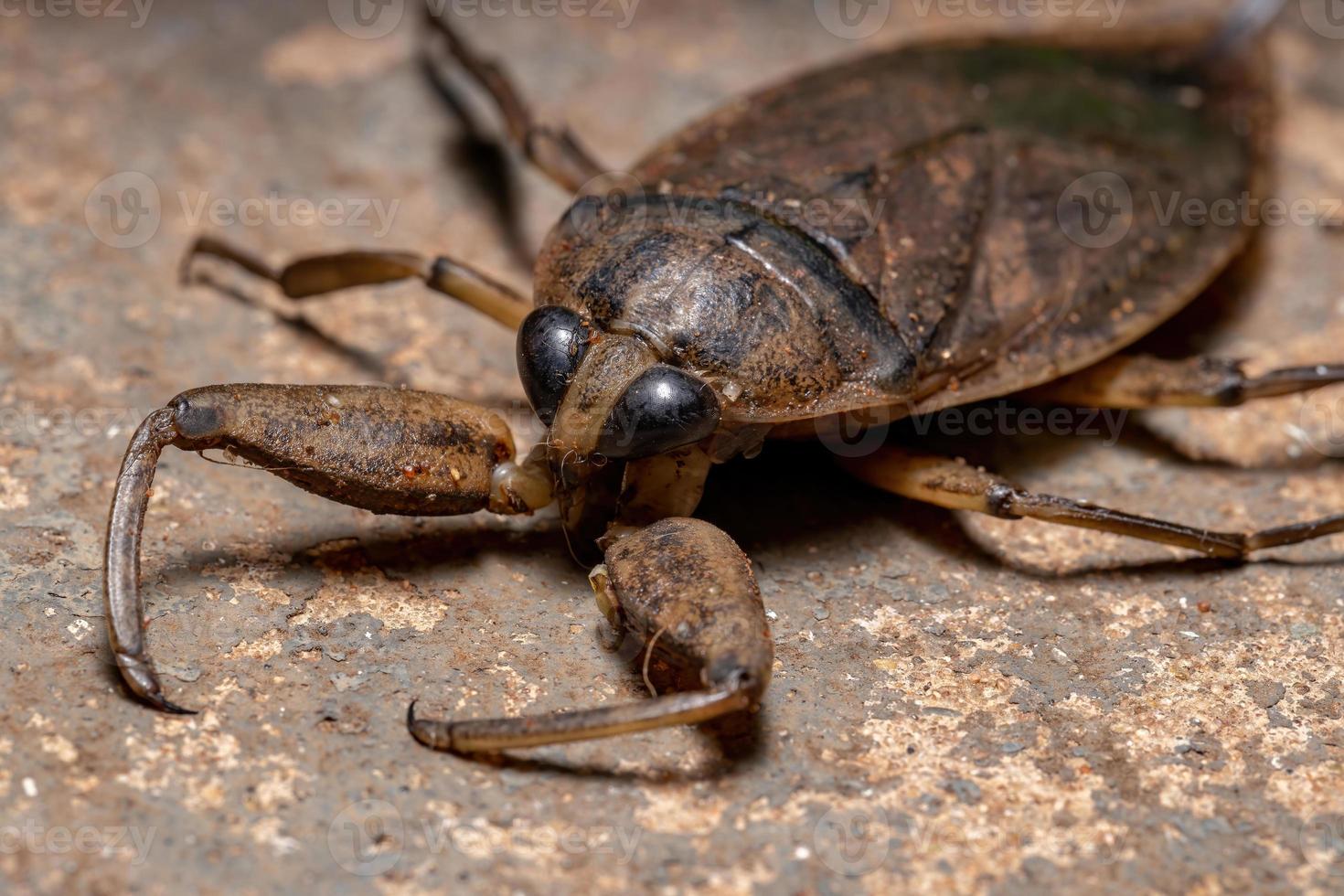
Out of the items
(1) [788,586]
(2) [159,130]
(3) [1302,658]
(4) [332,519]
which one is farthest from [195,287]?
(3) [1302,658]

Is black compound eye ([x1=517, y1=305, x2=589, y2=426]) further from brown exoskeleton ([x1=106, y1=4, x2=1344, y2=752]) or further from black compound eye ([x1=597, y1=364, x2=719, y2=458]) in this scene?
black compound eye ([x1=597, y1=364, x2=719, y2=458])

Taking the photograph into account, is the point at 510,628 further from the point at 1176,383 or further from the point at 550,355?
the point at 1176,383

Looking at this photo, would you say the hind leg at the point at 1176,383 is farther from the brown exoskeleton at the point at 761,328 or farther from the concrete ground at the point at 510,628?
the concrete ground at the point at 510,628

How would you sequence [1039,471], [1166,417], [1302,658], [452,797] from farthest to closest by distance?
1. [1166,417]
2. [1039,471]
3. [1302,658]
4. [452,797]

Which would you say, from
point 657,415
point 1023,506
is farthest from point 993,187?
point 657,415

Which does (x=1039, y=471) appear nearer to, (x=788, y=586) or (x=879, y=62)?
Result: (x=788, y=586)

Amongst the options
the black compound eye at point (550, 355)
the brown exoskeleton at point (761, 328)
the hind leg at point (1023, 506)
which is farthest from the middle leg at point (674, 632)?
the hind leg at point (1023, 506)
